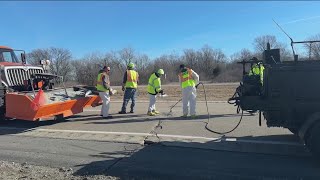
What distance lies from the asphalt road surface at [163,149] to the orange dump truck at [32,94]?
50cm

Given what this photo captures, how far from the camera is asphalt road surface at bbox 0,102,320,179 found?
6214 mm

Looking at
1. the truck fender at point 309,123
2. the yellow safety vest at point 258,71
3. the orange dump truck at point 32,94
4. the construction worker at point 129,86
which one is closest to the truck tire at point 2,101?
the orange dump truck at point 32,94

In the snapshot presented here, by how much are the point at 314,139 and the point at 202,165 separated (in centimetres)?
193

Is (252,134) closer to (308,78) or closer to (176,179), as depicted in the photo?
(308,78)

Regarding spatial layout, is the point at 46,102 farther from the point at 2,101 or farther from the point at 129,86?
the point at 129,86

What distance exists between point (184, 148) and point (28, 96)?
4.65 metres

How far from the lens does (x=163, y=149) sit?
7.72 m

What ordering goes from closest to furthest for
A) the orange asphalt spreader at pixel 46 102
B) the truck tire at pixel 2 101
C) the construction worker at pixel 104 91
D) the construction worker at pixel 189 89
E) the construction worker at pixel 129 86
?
1. the orange asphalt spreader at pixel 46 102
2. the truck tire at pixel 2 101
3. the construction worker at pixel 189 89
4. the construction worker at pixel 104 91
5. the construction worker at pixel 129 86

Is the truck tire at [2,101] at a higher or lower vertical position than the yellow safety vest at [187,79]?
lower

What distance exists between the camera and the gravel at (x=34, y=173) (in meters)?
5.95

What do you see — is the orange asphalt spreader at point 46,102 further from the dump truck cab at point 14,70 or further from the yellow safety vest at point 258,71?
the yellow safety vest at point 258,71

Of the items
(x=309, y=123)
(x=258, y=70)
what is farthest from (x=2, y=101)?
(x=309, y=123)

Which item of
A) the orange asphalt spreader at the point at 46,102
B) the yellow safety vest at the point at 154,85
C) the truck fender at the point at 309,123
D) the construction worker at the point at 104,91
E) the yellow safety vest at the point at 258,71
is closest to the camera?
the truck fender at the point at 309,123

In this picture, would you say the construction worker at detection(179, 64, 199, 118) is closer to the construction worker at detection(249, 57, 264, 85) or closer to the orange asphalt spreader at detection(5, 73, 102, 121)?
the orange asphalt spreader at detection(5, 73, 102, 121)
